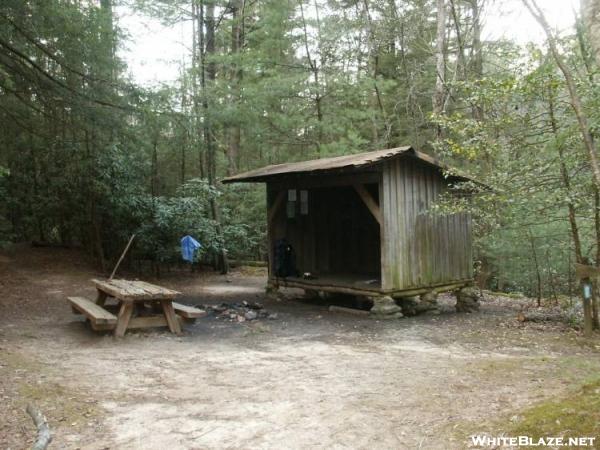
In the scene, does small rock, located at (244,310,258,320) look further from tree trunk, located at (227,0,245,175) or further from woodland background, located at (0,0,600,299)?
tree trunk, located at (227,0,245,175)

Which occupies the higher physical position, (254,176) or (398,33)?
(398,33)

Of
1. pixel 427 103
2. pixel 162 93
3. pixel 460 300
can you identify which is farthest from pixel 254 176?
pixel 427 103

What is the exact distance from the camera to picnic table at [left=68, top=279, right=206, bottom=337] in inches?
286

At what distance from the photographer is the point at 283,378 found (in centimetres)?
544

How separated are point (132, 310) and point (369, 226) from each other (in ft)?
21.7

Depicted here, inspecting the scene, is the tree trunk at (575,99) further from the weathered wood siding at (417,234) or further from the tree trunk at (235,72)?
the tree trunk at (235,72)

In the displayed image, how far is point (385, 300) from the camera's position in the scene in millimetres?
9219

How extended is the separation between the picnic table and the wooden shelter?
3381 mm

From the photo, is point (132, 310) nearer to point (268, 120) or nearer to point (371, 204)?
point (371, 204)

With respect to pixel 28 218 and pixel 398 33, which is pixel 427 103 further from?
pixel 28 218

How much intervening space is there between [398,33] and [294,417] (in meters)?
14.0

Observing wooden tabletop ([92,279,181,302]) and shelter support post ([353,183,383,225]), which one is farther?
shelter support post ([353,183,383,225])

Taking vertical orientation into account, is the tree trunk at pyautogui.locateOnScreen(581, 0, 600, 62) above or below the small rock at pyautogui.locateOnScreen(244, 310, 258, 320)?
above

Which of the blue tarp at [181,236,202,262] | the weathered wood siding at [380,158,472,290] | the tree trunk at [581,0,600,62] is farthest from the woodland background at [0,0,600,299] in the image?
the blue tarp at [181,236,202,262]
